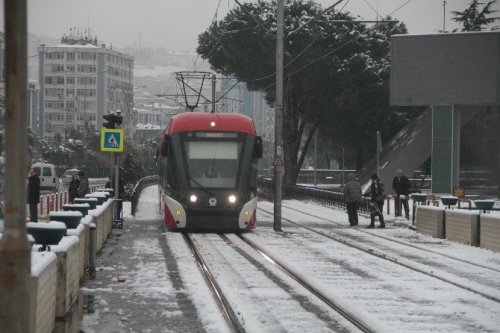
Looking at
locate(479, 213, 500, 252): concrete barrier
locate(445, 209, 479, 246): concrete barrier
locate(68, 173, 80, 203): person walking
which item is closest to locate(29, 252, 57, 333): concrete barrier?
locate(479, 213, 500, 252): concrete barrier

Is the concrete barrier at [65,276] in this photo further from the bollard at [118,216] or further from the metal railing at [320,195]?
the metal railing at [320,195]

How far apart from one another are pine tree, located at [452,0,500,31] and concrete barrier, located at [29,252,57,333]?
242ft

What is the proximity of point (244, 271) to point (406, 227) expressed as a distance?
14.4m

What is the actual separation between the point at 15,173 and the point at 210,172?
65.0ft

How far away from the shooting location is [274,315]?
466 inches

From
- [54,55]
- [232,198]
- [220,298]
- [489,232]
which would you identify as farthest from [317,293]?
[54,55]

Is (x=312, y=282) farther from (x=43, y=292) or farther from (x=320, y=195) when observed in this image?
(x=320, y=195)

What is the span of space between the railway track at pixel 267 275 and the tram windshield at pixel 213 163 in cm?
172

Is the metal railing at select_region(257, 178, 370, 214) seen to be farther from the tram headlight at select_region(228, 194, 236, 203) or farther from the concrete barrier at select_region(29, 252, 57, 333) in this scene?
the concrete barrier at select_region(29, 252, 57, 333)

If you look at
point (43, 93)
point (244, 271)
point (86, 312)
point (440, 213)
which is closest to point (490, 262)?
point (244, 271)

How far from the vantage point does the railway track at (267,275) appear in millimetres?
11164

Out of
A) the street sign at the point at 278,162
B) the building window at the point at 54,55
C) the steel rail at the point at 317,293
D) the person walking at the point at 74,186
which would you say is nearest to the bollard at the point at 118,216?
the person walking at the point at 74,186

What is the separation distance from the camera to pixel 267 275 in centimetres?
1627

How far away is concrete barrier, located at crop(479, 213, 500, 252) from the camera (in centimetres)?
2209
